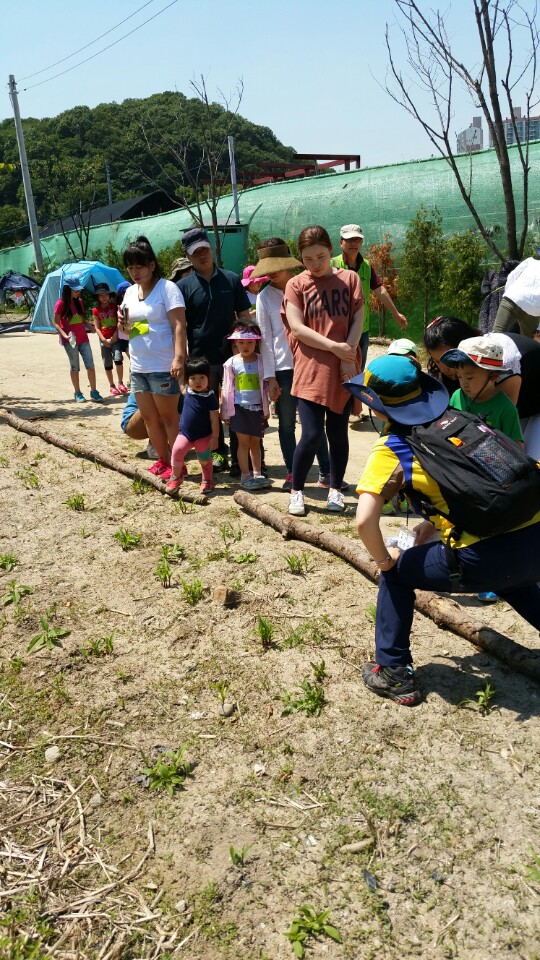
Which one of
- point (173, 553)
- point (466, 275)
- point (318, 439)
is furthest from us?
point (466, 275)

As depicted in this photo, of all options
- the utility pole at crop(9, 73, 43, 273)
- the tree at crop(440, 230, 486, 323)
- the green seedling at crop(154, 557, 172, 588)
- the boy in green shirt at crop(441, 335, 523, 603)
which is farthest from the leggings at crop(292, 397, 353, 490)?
the utility pole at crop(9, 73, 43, 273)

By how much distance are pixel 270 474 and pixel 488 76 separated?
390cm

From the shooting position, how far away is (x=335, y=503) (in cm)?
561

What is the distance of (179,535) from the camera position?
5.41m

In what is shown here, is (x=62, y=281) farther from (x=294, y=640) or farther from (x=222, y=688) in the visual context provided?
(x=222, y=688)

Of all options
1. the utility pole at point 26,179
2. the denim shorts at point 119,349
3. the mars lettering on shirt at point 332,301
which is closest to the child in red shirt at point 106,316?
the denim shorts at point 119,349

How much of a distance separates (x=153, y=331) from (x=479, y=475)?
3.71 meters

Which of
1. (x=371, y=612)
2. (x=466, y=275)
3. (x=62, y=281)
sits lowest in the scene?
(x=371, y=612)

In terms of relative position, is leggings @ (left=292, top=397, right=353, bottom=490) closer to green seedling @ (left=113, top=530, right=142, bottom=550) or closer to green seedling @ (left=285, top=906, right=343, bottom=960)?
green seedling @ (left=113, top=530, right=142, bottom=550)

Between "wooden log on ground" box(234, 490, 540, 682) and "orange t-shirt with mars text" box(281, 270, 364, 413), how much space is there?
2.78 feet

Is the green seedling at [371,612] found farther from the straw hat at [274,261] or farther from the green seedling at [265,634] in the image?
the straw hat at [274,261]

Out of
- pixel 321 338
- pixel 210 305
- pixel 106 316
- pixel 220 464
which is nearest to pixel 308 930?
pixel 321 338

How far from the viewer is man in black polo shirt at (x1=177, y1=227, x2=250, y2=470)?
6.28 m

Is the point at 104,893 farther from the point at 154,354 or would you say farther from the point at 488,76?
the point at 488,76
